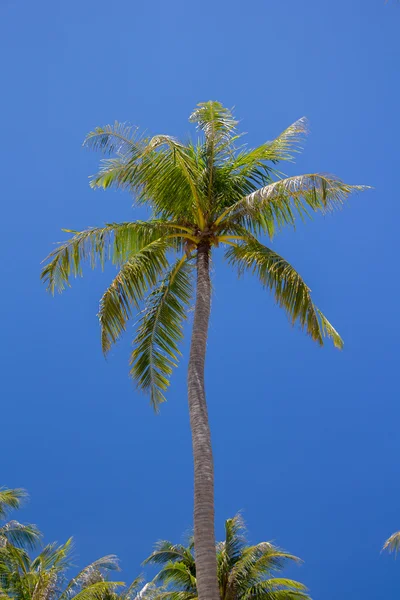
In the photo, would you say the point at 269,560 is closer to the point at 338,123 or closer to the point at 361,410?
the point at 361,410

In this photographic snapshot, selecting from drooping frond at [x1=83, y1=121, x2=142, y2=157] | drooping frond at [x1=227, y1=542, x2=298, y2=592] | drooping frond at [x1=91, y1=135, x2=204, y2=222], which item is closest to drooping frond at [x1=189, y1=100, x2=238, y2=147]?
drooping frond at [x1=91, y1=135, x2=204, y2=222]

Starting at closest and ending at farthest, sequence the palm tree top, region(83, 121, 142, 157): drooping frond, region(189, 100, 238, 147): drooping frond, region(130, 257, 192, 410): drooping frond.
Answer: the palm tree top
region(83, 121, 142, 157): drooping frond
region(130, 257, 192, 410): drooping frond
region(189, 100, 238, 147): drooping frond

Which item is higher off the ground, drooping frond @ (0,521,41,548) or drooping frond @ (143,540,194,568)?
drooping frond @ (143,540,194,568)

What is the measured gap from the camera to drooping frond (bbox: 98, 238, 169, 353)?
15172 mm

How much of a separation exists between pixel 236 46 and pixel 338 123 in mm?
9482

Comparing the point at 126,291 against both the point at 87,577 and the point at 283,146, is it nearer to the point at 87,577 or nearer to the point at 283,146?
the point at 283,146

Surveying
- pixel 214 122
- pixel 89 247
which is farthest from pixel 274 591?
pixel 214 122

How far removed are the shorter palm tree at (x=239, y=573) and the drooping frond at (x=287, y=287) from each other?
10.6 meters

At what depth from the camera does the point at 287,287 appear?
1520 centimetres

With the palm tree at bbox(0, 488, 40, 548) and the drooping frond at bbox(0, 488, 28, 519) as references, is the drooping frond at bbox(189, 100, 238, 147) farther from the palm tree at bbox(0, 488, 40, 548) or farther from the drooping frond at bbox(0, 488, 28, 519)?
the palm tree at bbox(0, 488, 40, 548)

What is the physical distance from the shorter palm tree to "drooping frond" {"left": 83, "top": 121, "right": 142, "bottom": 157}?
13.7m

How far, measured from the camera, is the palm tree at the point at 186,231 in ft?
49.1

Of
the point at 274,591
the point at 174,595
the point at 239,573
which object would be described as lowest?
the point at 174,595

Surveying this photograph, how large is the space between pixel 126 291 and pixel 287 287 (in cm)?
308
